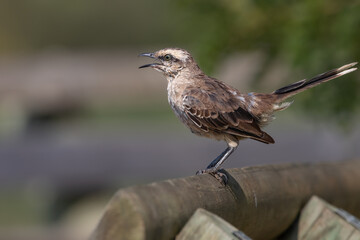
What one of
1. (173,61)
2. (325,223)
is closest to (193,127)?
(173,61)

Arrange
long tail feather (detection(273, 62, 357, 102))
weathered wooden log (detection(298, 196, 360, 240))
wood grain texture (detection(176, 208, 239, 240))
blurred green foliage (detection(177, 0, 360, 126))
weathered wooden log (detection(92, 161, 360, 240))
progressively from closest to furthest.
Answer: weathered wooden log (detection(92, 161, 360, 240)), wood grain texture (detection(176, 208, 239, 240)), weathered wooden log (detection(298, 196, 360, 240)), long tail feather (detection(273, 62, 357, 102)), blurred green foliage (detection(177, 0, 360, 126))

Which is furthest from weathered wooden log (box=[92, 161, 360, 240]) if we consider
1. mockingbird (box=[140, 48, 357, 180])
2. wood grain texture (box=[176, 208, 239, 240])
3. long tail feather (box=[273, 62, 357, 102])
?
mockingbird (box=[140, 48, 357, 180])

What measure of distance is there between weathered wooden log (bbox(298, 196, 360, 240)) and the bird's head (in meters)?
1.54

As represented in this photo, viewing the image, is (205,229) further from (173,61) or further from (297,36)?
(173,61)

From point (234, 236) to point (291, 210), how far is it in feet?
2.89

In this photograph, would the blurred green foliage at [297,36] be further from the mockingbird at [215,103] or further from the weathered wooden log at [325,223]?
the weathered wooden log at [325,223]

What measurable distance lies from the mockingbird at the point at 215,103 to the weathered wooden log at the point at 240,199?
0.72 meters

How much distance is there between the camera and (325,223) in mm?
3023

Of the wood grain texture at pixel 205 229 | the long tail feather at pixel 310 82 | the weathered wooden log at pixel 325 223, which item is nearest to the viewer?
the wood grain texture at pixel 205 229

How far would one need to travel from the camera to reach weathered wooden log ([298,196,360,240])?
2.88 m

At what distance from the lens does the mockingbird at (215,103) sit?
4.40 metres

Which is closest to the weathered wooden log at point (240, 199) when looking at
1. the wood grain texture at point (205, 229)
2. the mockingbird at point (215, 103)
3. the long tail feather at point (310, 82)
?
the wood grain texture at point (205, 229)

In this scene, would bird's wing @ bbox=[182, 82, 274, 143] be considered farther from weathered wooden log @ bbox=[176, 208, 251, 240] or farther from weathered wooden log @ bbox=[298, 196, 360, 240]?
weathered wooden log @ bbox=[176, 208, 251, 240]

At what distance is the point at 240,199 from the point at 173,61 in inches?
72.4
